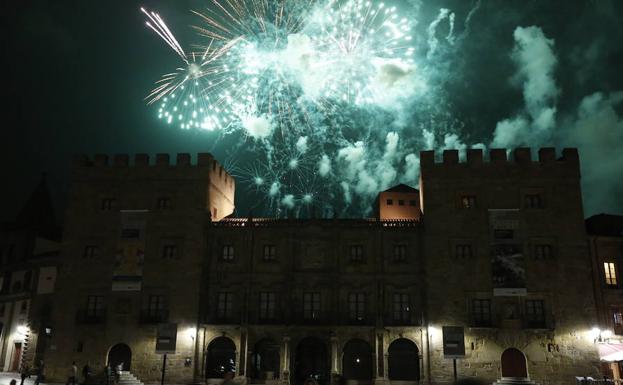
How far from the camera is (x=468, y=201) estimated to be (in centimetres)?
3969

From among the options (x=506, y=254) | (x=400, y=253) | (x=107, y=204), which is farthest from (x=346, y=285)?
(x=107, y=204)

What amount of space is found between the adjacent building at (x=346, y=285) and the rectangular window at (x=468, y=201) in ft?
0.26

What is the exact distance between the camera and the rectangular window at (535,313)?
36719 mm

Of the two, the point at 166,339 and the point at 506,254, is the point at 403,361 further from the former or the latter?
the point at 166,339

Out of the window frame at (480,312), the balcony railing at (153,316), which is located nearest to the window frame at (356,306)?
the window frame at (480,312)

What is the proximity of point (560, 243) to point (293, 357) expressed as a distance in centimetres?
1926

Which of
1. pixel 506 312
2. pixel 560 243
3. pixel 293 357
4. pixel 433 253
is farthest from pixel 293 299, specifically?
pixel 560 243

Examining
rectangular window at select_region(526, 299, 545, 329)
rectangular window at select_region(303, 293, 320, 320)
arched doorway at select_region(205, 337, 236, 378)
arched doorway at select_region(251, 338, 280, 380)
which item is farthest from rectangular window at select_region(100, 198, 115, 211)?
rectangular window at select_region(526, 299, 545, 329)

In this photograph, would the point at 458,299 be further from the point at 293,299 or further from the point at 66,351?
the point at 66,351

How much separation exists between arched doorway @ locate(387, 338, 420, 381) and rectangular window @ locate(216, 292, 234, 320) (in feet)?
36.3

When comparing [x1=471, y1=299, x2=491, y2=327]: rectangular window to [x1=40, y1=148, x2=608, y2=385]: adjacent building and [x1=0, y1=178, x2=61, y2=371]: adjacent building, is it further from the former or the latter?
[x1=0, y1=178, x2=61, y2=371]: adjacent building

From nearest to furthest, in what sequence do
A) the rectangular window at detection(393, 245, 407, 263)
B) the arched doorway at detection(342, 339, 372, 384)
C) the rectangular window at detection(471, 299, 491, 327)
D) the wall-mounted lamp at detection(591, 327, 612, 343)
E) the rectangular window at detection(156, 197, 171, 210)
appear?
the wall-mounted lamp at detection(591, 327, 612, 343), the rectangular window at detection(471, 299, 491, 327), the arched doorway at detection(342, 339, 372, 384), the rectangular window at detection(393, 245, 407, 263), the rectangular window at detection(156, 197, 171, 210)

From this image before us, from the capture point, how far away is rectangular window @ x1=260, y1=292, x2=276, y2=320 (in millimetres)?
39094

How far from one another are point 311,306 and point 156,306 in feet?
35.1
